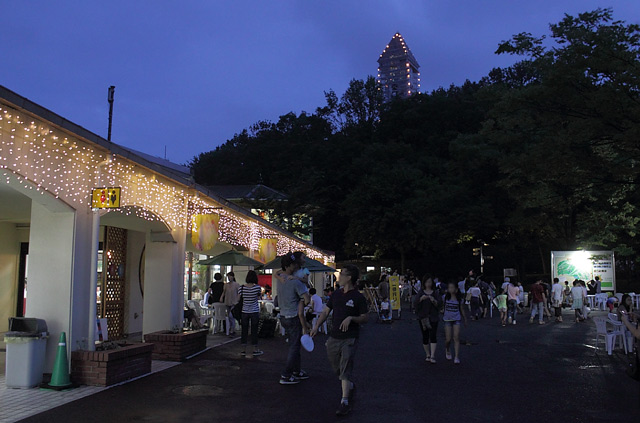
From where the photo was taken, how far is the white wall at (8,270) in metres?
13.0

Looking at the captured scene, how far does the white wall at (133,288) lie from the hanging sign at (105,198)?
5.73m

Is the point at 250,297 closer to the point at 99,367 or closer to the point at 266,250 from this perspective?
the point at 99,367

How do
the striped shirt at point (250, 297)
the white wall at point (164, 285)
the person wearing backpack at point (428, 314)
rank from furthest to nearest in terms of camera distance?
the white wall at point (164, 285) → the striped shirt at point (250, 297) → the person wearing backpack at point (428, 314)

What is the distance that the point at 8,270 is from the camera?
13.2 meters

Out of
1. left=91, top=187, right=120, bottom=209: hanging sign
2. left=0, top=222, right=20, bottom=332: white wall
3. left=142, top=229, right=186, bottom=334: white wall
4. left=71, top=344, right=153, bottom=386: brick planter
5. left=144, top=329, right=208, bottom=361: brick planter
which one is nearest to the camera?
left=71, top=344, right=153, bottom=386: brick planter

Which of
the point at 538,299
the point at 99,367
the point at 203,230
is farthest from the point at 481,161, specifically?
the point at 99,367

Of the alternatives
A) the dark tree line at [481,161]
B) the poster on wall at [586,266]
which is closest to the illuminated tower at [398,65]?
the dark tree line at [481,161]

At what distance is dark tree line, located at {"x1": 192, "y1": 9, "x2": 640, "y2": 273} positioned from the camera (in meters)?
9.87

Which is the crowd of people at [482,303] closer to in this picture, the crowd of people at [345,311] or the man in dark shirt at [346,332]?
the crowd of people at [345,311]

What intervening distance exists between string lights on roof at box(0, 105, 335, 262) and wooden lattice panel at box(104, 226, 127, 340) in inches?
83.6

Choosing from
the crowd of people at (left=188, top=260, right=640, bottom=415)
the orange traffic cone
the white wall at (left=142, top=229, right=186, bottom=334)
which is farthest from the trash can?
the white wall at (left=142, top=229, right=186, bottom=334)

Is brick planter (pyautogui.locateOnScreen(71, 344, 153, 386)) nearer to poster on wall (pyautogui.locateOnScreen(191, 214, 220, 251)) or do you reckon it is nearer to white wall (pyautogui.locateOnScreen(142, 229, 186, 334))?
white wall (pyautogui.locateOnScreen(142, 229, 186, 334))

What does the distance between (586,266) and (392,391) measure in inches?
836

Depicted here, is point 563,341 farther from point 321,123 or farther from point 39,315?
point 321,123
